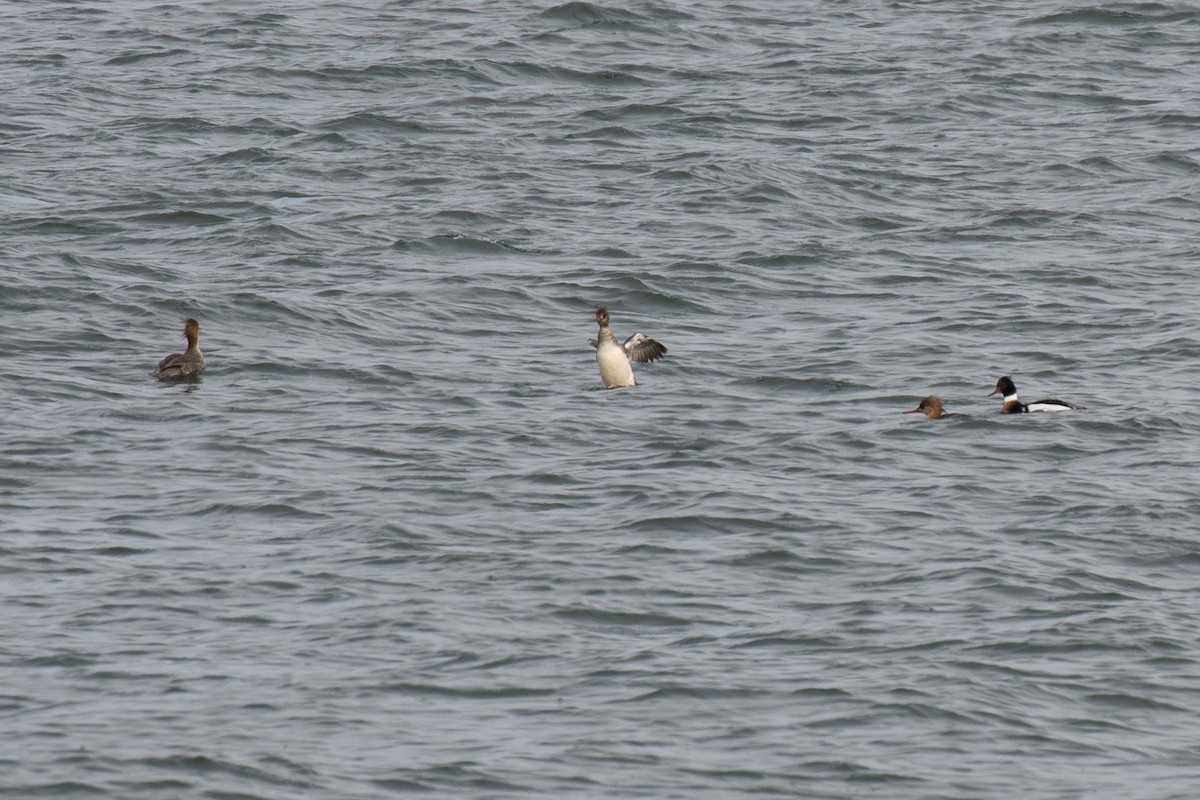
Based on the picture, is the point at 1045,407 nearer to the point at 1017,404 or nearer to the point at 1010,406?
the point at 1017,404

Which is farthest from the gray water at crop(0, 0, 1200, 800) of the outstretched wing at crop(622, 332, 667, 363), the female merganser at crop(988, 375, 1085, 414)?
the outstretched wing at crop(622, 332, 667, 363)

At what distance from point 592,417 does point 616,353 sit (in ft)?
3.57

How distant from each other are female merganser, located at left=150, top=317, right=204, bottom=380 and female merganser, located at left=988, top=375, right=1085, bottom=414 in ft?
24.2

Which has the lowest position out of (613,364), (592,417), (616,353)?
(592,417)

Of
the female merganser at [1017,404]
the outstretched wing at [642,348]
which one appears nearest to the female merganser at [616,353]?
the outstretched wing at [642,348]

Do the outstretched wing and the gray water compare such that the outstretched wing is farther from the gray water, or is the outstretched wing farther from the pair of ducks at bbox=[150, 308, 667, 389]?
the gray water

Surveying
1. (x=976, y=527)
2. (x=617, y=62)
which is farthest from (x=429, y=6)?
(x=976, y=527)

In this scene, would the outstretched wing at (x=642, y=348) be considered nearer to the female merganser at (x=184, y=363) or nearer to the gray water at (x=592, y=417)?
the gray water at (x=592, y=417)

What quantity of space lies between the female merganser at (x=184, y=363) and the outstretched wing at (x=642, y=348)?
400 cm

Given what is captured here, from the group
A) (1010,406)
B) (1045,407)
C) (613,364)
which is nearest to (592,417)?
(613,364)

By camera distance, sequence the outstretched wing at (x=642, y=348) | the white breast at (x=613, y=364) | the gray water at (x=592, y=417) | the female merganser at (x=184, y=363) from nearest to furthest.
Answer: the gray water at (x=592, y=417), the female merganser at (x=184, y=363), the white breast at (x=613, y=364), the outstretched wing at (x=642, y=348)

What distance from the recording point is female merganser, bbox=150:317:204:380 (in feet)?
62.5

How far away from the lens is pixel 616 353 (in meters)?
19.4

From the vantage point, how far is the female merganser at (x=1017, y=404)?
18250 mm
